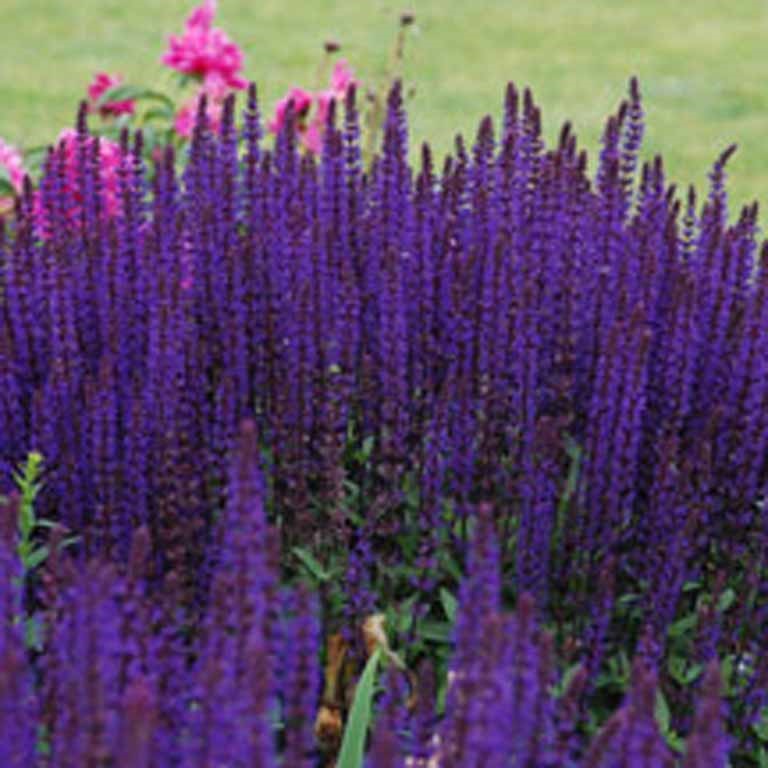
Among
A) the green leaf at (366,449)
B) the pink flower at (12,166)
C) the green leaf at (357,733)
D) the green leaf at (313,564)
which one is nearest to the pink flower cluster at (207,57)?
the pink flower at (12,166)

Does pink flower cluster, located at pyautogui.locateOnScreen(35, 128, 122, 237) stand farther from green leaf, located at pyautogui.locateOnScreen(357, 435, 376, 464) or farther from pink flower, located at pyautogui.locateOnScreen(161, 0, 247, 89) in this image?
pink flower, located at pyautogui.locateOnScreen(161, 0, 247, 89)

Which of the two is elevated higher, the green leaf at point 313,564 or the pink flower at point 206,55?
the pink flower at point 206,55

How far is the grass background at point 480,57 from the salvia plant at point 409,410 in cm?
618

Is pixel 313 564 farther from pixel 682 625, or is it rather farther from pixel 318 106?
pixel 318 106

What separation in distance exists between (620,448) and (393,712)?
1.12 metres

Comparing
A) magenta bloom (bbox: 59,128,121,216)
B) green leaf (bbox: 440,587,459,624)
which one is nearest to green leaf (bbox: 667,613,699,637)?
green leaf (bbox: 440,587,459,624)

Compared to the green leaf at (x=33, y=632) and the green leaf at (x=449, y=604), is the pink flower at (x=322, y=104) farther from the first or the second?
the green leaf at (x=33, y=632)

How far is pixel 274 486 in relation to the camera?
3045 millimetres

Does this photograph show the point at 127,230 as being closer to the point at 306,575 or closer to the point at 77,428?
the point at 77,428

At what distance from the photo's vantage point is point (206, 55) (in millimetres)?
6180

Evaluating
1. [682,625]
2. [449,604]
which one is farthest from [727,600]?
[449,604]

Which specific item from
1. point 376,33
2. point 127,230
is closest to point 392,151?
point 127,230

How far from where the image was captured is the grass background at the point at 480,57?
408 inches

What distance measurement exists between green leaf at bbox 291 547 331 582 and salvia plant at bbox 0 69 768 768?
0.01 m
